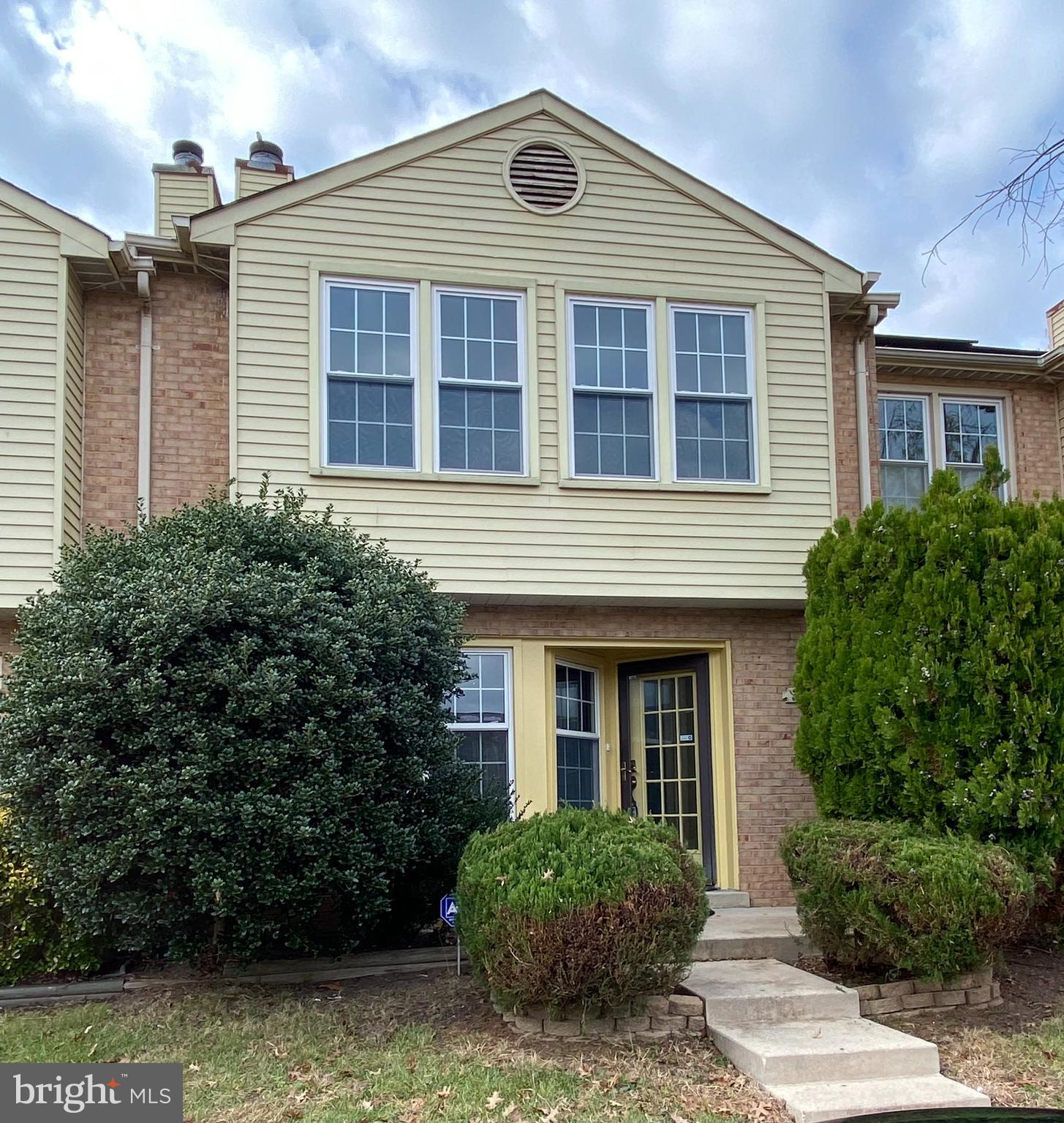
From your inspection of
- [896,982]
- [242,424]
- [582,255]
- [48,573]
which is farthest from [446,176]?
[896,982]

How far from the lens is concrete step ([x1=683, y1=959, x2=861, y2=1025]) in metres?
6.73

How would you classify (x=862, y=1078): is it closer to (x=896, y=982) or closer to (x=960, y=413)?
(x=896, y=982)

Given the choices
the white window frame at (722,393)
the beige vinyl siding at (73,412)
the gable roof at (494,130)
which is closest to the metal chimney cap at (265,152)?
the gable roof at (494,130)

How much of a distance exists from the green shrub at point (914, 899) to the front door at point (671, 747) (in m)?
2.89

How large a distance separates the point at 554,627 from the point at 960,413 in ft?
19.9

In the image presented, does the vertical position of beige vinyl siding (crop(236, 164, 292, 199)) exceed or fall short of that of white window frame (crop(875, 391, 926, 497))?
it exceeds it

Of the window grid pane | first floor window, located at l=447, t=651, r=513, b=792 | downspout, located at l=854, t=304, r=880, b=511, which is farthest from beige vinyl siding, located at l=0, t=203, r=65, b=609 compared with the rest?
the window grid pane

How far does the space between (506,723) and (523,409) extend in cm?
272

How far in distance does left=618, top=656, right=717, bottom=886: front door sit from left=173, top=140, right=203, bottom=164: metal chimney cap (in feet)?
22.3

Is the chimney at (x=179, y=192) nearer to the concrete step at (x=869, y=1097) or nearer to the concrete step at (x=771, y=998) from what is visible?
the concrete step at (x=771, y=998)

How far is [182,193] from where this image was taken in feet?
35.8

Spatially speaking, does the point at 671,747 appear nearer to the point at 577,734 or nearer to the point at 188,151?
the point at 577,734

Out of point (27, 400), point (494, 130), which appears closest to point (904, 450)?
point (494, 130)

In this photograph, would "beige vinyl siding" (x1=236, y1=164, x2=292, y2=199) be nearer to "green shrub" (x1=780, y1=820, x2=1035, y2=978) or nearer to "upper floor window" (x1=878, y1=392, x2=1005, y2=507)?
"upper floor window" (x1=878, y1=392, x2=1005, y2=507)
